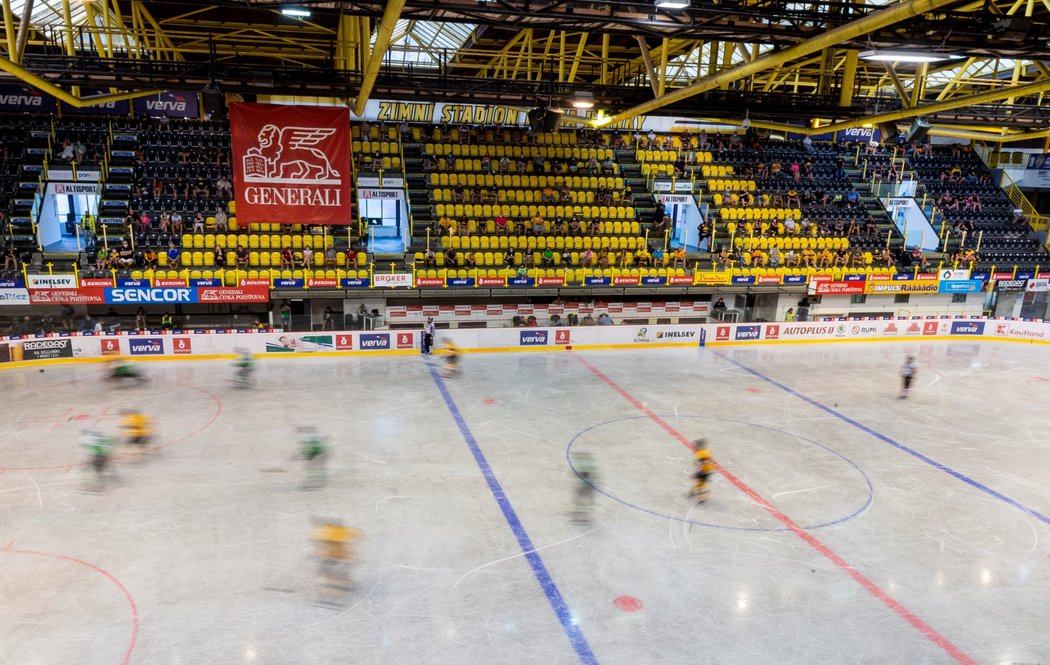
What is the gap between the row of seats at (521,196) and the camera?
2906 centimetres

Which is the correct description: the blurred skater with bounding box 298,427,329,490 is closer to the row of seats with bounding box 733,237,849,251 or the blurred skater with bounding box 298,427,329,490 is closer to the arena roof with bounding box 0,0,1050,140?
the arena roof with bounding box 0,0,1050,140

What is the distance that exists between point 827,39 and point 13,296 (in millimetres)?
25253

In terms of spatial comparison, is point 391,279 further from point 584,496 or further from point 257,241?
point 584,496

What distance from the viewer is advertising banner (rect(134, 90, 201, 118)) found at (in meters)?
27.9

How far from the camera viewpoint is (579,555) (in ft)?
34.4

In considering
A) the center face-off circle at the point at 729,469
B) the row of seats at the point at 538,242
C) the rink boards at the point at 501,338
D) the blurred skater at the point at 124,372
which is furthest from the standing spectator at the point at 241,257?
the center face-off circle at the point at 729,469

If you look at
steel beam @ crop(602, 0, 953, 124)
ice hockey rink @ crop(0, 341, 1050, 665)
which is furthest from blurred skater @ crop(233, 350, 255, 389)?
steel beam @ crop(602, 0, 953, 124)

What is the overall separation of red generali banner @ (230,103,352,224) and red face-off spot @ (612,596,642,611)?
56.6ft

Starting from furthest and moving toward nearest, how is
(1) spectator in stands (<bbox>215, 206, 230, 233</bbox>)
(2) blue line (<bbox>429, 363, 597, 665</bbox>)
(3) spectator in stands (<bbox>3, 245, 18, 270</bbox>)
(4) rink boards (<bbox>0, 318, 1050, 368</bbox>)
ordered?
(1) spectator in stands (<bbox>215, 206, 230, 233</bbox>) < (3) spectator in stands (<bbox>3, 245, 18, 270</bbox>) < (4) rink boards (<bbox>0, 318, 1050, 368</bbox>) < (2) blue line (<bbox>429, 363, 597, 665</bbox>)

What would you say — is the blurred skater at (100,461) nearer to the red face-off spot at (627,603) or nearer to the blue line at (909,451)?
the red face-off spot at (627,603)

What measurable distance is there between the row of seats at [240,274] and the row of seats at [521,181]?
792 cm

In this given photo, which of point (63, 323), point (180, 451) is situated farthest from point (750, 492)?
point (63, 323)

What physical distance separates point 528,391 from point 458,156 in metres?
16.5

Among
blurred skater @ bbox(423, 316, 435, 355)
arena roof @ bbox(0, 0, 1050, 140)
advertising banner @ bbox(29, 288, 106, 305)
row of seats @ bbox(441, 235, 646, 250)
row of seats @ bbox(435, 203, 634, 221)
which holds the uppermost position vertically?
arena roof @ bbox(0, 0, 1050, 140)
